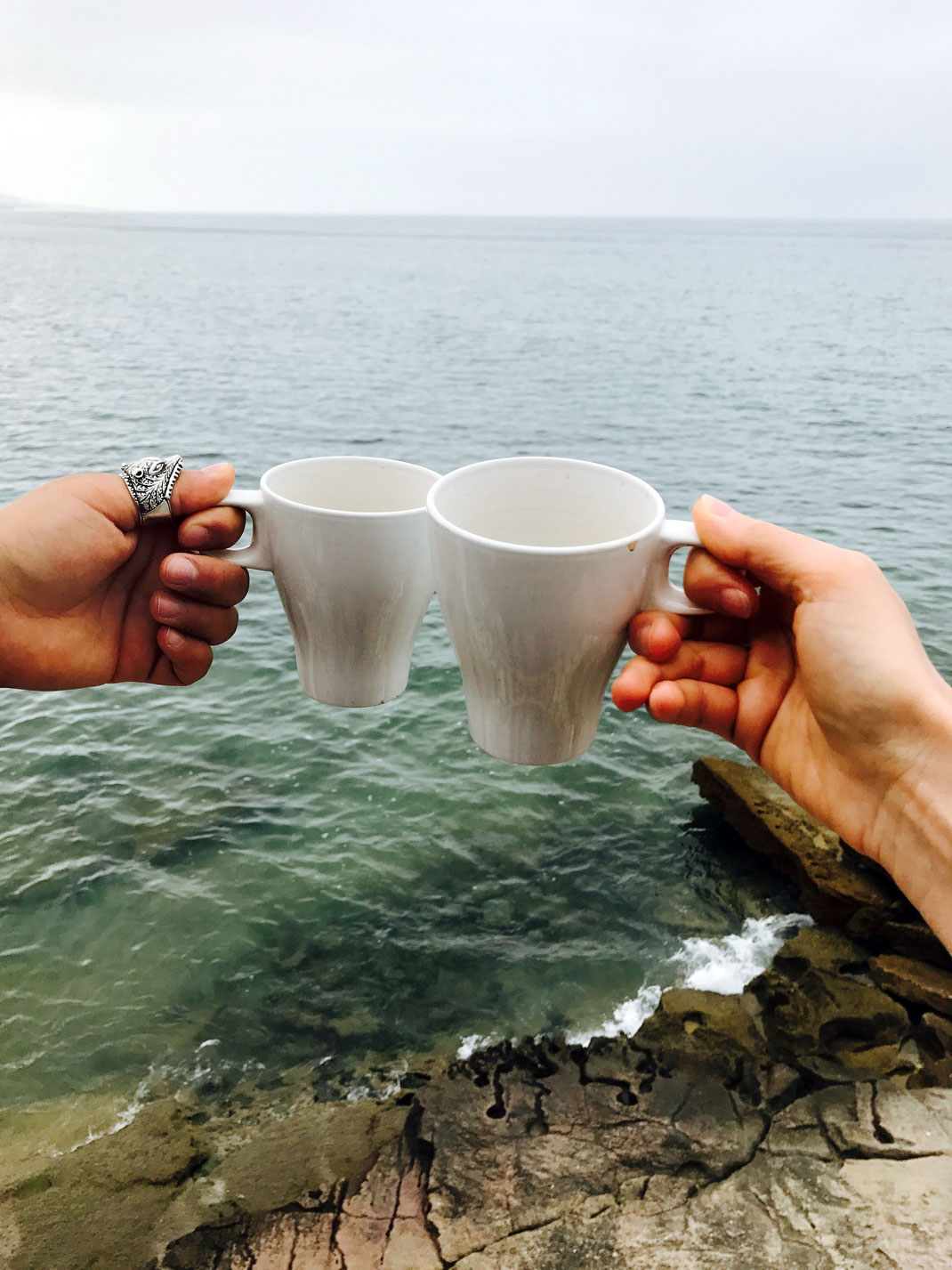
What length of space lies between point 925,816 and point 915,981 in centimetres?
626

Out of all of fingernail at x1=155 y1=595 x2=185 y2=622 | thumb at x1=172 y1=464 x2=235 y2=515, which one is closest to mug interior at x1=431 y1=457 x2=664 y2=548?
thumb at x1=172 y1=464 x2=235 y2=515

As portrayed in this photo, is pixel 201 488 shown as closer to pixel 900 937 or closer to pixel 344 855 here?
pixel 900 937

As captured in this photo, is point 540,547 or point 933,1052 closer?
point 540,547

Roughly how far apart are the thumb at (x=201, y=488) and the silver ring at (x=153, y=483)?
0.11 feet

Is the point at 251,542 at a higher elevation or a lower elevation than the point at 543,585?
lower

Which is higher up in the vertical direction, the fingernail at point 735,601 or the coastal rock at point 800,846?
the fingernail at point 735,601

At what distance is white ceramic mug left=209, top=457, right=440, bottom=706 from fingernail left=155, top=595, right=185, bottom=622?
1.11ft

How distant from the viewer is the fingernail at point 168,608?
2746 mm

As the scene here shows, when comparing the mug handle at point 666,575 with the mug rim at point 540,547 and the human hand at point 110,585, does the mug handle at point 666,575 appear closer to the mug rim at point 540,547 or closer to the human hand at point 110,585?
the mug rim at point 540,547

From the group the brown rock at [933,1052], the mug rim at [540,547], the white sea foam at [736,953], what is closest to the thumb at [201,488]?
the mug rim at [540,547]

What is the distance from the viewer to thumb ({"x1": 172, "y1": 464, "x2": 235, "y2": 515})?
2449mm

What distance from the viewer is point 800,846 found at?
9.01 m

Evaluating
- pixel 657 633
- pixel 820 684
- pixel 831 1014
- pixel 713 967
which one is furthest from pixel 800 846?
pixel 657 633

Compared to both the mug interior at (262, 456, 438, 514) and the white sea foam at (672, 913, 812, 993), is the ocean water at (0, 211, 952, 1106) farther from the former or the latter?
the mug interior at (262, 456, 438, 514)
